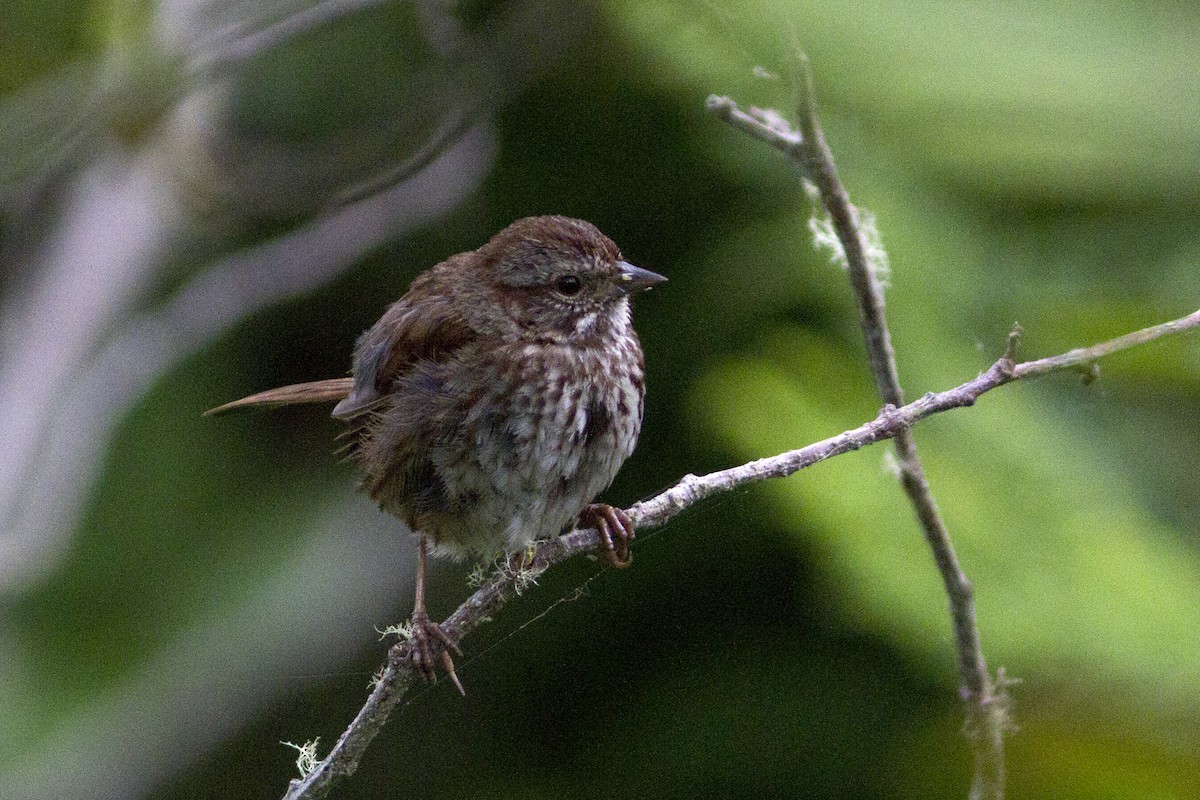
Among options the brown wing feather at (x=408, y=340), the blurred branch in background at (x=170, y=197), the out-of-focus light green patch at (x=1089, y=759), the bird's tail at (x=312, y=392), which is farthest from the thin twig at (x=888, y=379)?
the blurred branch in background at (x=170, y=197)

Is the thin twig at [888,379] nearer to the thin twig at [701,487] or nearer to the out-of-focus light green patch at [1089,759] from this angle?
the thin twig at [701,487]

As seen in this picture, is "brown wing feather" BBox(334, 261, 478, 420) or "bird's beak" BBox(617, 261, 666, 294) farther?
"brown wing feather" BBox(334, 261, 478, 420)

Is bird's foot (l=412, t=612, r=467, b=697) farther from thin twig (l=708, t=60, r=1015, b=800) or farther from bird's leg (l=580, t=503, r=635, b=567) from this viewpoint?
thin twig (l=708, t=60, r=1015, b=800)

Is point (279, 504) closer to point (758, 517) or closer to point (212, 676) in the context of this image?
point (212, 676)

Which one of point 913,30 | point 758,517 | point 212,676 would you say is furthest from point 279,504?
point 913,30

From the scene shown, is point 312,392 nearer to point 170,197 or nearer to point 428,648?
point 428,648

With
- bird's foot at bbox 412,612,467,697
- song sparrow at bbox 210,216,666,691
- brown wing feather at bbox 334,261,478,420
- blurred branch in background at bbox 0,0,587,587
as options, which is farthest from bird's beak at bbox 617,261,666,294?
blurred branch in background at bbox 0,0,587,587
